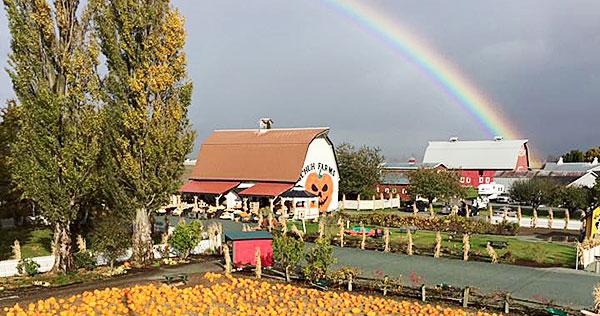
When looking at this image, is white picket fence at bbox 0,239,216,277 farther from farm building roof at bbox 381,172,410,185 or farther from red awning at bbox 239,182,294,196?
farm building roof at bbox 381,172,410,185

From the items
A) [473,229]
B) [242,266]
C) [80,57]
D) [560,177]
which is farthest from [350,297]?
[560,177]

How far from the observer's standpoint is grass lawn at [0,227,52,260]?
83.3 ft

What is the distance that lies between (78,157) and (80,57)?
168 inches

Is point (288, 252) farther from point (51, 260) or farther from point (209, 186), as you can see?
point (209, 186)

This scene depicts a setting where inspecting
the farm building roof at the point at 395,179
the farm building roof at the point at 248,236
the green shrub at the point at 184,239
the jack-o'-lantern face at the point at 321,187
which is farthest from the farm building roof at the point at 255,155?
the farm building roof at the point at 248,236

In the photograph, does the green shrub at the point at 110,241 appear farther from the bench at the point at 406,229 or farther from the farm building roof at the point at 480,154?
the farm building roof at the point at 480,154

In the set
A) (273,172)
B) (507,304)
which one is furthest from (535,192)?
(507,304)

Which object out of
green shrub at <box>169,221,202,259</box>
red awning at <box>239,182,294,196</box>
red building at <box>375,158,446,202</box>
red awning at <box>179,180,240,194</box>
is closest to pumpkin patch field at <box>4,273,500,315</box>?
green shrub at <box>169,221,202,259</box>

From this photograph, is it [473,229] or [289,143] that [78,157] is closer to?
[473,229]

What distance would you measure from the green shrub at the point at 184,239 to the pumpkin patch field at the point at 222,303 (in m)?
5.96

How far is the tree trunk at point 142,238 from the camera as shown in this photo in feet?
72.2

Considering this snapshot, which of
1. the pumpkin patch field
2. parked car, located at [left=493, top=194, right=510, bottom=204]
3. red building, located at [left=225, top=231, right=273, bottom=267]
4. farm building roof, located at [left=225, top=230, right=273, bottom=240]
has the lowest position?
the pumpkin patch field

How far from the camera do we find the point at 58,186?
19.5 meters

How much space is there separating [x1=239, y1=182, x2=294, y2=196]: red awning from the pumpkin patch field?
29.2 metres
